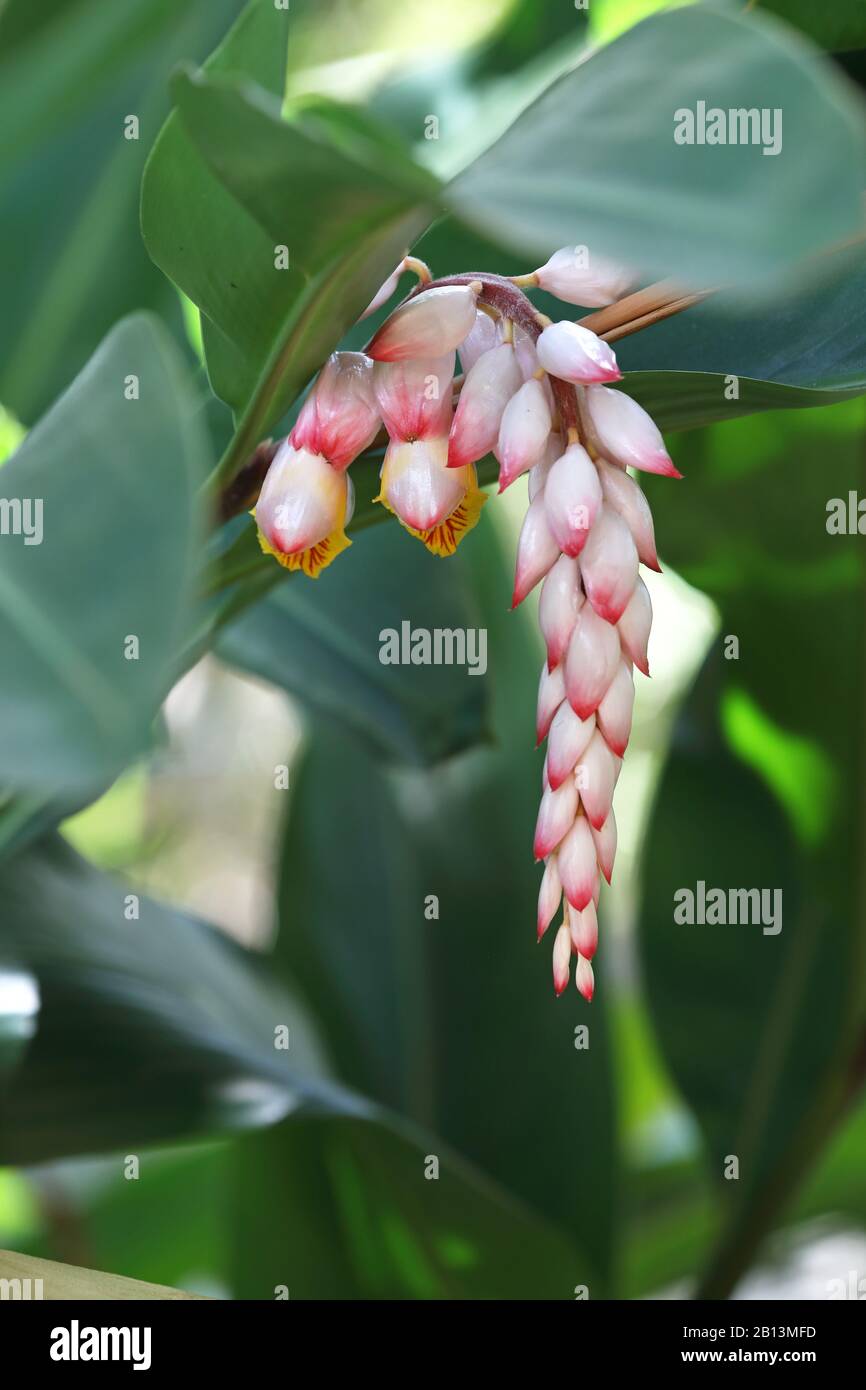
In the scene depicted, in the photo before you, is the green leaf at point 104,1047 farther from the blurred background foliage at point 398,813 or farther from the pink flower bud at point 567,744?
the pink flower bud at point 567,744

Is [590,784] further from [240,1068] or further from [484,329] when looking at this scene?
[240,1068]

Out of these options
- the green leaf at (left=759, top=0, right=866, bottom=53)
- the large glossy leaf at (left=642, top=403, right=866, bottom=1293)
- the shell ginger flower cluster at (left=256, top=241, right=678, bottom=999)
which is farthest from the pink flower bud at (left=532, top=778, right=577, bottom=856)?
the large glossy leaf at (left=642, top=403, right=866, bottom=1293)

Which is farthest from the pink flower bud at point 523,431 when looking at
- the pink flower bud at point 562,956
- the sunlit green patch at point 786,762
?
the sunlit green patch at point 786,762

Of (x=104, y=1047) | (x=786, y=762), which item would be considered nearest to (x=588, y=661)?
(x=104, y=1047)

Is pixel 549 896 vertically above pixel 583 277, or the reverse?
pixel 583 277

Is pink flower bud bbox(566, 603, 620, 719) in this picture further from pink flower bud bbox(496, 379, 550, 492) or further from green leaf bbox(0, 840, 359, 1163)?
green leaf bbox(0, 840, 359, 1163)

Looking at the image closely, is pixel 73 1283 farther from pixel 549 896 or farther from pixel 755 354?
pixel 755 354

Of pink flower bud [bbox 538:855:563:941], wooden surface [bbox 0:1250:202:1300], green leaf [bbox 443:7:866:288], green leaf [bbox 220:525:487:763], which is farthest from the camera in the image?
green leaf [bbox 220:525:487:763]
